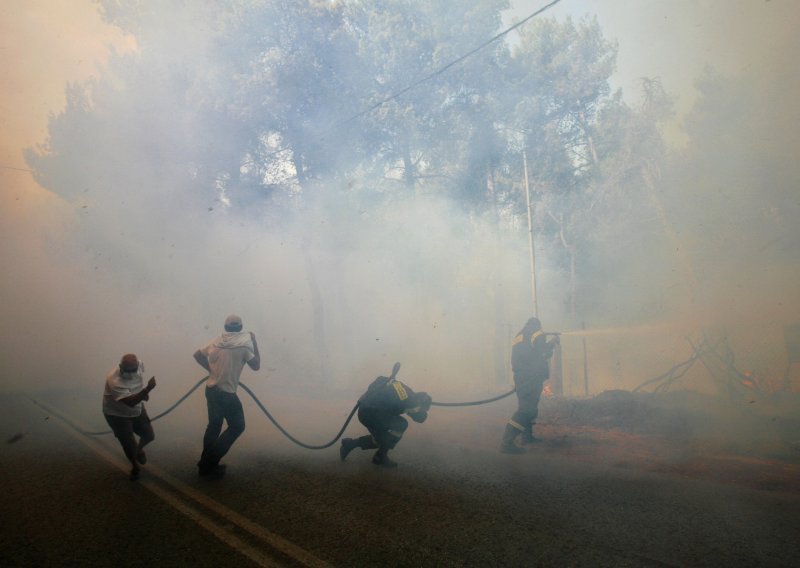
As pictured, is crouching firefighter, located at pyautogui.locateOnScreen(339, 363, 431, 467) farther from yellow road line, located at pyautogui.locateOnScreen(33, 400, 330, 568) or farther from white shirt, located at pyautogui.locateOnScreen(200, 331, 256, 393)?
yellow road line, located at pyautogui.locateOnScreen(33, 400, 330, 568)

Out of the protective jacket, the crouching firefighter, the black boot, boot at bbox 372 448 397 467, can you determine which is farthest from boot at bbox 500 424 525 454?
boot at bbox 372 448 397 467

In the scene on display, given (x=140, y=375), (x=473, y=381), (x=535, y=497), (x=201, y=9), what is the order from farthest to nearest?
(x=473, y=381), (x=201, y=9), (x=140, y=375), (x=535, y=497)

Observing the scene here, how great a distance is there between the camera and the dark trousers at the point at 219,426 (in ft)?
16.4

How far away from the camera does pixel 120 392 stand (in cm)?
536

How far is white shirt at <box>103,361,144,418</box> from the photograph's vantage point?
5.31 meters

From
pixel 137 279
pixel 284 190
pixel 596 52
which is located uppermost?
pixel 596 52

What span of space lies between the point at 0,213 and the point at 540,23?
23.0 meters

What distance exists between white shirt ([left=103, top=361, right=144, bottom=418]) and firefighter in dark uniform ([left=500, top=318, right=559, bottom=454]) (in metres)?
4.71

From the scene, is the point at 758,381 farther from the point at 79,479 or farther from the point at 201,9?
the point at 201,9

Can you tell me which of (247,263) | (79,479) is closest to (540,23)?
(247,263)

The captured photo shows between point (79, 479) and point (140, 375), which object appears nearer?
point (79, 479)

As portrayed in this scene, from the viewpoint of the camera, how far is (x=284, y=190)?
1460 cm

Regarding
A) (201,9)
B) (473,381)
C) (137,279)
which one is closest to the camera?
(201,9)

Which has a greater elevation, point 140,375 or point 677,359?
point 677,359
